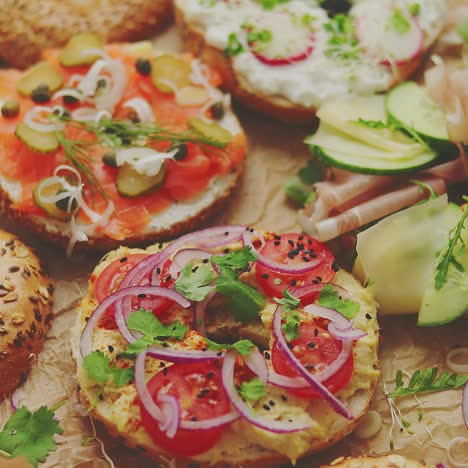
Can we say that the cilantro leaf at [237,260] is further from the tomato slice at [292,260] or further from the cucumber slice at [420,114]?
the cucumber slice at [420,114]

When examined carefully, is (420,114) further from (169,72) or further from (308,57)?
(169,72)

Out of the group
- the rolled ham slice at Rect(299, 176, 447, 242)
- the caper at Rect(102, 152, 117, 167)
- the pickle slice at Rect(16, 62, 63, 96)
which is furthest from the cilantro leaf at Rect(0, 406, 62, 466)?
the pickle slice at Rect(16, 62, 63, 96)

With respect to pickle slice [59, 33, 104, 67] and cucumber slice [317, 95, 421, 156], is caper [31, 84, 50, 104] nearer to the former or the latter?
pickle slice [59, 33, 104, 67]

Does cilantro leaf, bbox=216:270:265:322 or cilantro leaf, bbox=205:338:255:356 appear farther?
cilantro leaf, bbox=216:270:265:322

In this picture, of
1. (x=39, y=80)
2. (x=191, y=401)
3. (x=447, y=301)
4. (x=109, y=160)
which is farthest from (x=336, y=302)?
(x=39, y=80)

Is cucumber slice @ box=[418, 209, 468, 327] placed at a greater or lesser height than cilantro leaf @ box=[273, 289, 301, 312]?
lesser

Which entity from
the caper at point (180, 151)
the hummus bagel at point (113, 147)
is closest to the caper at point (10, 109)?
the hummus bagel at point (113, 147)
